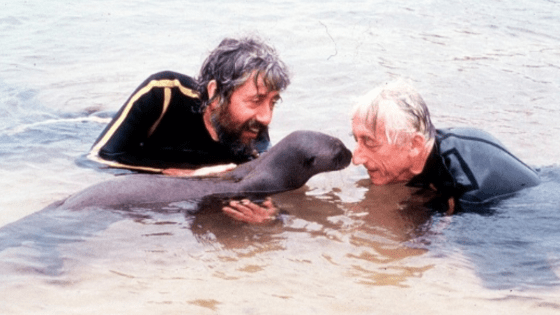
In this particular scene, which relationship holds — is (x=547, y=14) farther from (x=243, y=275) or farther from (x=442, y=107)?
(x=243, y=275)

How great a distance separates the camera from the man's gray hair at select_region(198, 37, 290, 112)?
5863 millimetres

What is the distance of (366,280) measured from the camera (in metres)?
4.50

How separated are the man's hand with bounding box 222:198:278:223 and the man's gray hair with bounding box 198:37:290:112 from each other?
1.07m

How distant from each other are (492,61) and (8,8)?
28.9 ft

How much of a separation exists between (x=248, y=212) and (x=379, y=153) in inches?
43.6

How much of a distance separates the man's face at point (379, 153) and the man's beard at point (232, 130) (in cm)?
102

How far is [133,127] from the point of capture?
6102 mm

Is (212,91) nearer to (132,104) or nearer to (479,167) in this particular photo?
(132,104)

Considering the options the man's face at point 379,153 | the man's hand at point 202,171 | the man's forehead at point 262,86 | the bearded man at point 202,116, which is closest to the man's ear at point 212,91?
the bearded man at point 202,116

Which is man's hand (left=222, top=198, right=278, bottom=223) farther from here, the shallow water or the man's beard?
the man's beard

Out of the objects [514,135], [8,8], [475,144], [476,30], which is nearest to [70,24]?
[8,8]

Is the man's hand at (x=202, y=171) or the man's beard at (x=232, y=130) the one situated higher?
the man's beard at (x=232, y=130)

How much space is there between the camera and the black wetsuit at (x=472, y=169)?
529cm

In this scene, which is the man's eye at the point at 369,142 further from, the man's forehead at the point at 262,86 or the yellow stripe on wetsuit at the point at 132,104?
the yellow stripe on wetsuit at the point at 132,104
